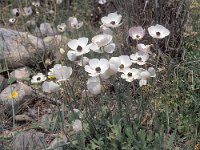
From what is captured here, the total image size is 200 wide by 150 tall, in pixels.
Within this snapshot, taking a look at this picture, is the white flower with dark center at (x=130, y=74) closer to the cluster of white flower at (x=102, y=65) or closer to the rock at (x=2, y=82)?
the cluster of white flower at (x=102, y=65)

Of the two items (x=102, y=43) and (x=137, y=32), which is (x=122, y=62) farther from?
(x=137, y=32)

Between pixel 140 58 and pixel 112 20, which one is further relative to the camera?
pixel 112 20

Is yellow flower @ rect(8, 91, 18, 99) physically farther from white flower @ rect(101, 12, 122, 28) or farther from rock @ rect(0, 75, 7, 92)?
white flower @ rect(101, 12, 122, 28)

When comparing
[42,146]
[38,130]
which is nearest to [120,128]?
[42,146]

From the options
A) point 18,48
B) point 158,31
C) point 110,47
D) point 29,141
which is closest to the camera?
point 110,47

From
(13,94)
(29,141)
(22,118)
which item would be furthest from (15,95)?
(29,141)

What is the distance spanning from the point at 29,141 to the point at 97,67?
0.78 m

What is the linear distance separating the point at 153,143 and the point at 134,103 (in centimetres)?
48

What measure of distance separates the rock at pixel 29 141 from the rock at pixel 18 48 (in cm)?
124

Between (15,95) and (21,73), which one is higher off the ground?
(15,95)

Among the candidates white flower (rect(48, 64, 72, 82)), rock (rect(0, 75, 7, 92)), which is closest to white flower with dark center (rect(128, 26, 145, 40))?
white flower (rect(48, 64, 72, 82))

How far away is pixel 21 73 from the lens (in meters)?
3.91

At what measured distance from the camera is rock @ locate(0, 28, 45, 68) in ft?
13.3

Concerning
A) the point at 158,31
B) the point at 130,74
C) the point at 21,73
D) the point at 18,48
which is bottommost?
the point at 21,73
